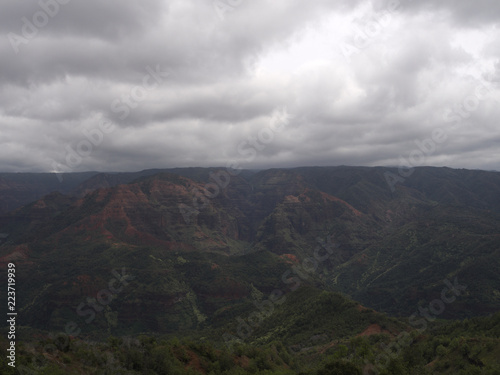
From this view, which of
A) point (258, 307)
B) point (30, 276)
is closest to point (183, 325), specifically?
point (258, 307)

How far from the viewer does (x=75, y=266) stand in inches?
7579

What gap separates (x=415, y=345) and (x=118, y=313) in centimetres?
14098

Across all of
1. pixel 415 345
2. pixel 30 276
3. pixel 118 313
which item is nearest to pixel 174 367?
pixel 415 345

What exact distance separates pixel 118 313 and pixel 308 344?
113 metres

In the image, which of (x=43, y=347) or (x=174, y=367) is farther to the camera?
(x=174, y=367)

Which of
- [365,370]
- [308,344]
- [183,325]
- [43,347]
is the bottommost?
[183,325]

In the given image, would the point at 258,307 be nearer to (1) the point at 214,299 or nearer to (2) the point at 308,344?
(1) the point at 214,299

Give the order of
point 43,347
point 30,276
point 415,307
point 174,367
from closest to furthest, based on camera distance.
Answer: point 43,347
point 174,367
point 415,307
point 30,276

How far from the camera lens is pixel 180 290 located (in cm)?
17650

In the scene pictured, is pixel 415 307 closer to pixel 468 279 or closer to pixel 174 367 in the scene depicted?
pixel 468 279

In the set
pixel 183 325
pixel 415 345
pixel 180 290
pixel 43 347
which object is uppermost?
pixel 43 347

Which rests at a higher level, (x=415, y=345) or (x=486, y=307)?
(x=415, y=345)

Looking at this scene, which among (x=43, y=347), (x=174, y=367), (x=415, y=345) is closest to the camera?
(x=43, y=347)

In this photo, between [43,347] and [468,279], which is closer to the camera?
[43,347]
